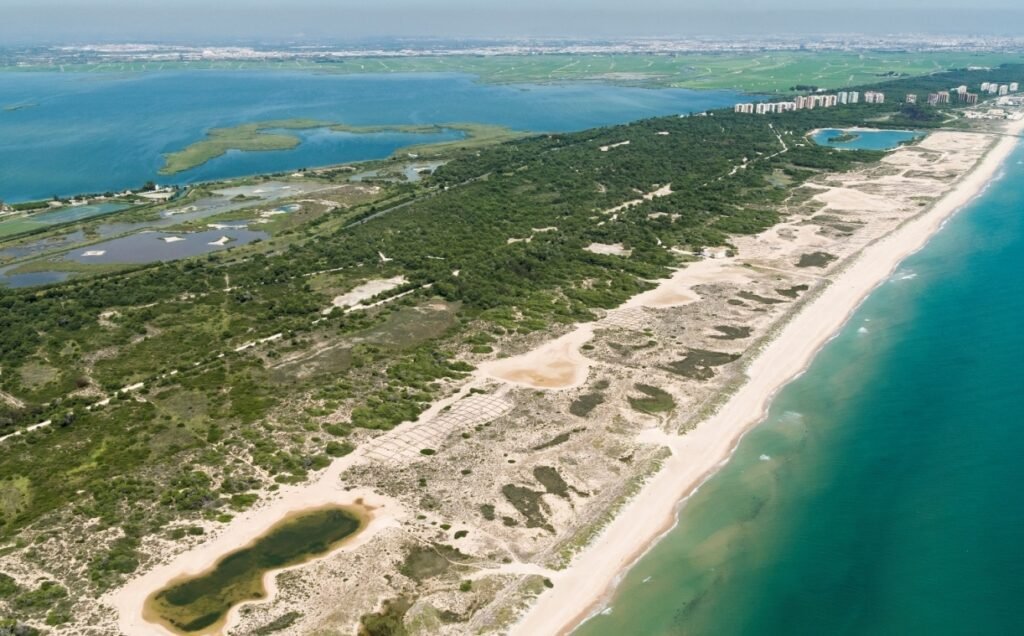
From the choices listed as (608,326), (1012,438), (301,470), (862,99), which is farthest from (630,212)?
(862,99)

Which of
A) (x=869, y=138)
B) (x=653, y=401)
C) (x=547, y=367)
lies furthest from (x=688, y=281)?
(x=869, y=138)

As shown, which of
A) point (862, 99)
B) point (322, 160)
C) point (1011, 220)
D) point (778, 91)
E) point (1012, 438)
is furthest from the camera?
point (778, 91)

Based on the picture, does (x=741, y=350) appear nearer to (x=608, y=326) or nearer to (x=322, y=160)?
(x=608, y=326)

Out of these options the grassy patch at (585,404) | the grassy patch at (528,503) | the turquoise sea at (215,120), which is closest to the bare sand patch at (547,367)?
the grassy patch at (585,404)

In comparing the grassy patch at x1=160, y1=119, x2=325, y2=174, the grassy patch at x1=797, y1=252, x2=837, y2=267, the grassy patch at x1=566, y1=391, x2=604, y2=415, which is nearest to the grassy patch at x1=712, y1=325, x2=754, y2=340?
the grassy patch at x1=566, y1=391, x2=604, y2=415

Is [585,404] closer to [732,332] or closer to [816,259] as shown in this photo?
[732,332]

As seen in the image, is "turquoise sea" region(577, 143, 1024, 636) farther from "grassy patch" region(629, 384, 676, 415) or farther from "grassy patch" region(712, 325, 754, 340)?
"grassy patch" region(712, 325, 754, 340)
